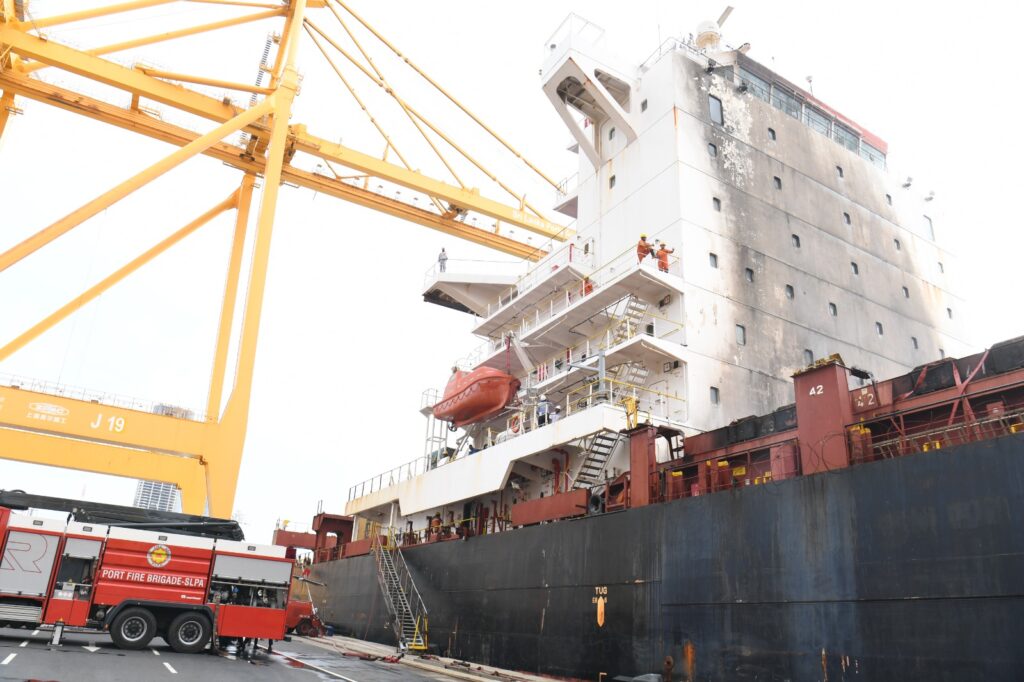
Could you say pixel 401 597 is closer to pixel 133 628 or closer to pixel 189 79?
pixel 133 628

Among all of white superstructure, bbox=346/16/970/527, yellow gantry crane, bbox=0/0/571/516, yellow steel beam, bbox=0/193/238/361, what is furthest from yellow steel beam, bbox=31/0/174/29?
white superstructure, bbox=346/16/970/527

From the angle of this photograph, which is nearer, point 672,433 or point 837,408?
point 837,408

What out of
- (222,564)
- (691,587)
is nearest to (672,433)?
(691,587)

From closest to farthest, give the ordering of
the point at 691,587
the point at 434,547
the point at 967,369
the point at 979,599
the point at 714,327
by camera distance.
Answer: the point at 979,599
the point at 967,369
the point at 691,587
the point at 714,327
the point at 434,547

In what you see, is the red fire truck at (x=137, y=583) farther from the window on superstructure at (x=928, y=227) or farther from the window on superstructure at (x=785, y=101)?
the window on superstructure at (x=928, y=227)

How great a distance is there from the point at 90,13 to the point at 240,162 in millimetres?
5935

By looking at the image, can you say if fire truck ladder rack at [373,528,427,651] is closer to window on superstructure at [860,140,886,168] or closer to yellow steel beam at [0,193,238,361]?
yellow steel beam at [0,193,238,361]

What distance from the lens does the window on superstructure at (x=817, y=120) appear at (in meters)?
21.7

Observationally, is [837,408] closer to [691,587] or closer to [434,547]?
[691,587]

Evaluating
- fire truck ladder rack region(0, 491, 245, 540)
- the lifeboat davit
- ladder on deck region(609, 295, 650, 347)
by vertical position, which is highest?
ladder on deck region(609, 295, 650, 347)

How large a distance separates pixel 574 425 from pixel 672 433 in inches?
81.5

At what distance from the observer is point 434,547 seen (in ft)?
59.9

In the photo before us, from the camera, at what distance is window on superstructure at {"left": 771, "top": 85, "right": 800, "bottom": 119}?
2112cm

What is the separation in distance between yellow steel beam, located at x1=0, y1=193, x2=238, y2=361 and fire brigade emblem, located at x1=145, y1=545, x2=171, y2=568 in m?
10.8
